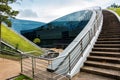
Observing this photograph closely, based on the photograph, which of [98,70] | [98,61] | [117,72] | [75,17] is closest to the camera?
[117,72]

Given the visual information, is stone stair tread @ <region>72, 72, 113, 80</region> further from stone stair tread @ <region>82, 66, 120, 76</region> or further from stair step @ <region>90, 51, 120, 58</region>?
stair step @ <region>90, 51, 120, 58</region>

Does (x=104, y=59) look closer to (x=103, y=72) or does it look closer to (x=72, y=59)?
(x=103, y=72)

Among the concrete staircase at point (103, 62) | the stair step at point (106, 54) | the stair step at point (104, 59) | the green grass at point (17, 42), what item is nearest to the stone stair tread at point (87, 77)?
the concrete staircase at point (103, 62)

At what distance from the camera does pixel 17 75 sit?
7.32 meters

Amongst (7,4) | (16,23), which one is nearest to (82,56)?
(7,4)

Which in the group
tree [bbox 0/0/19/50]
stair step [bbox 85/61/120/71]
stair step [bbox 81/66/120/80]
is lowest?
stair step [bbox 81/66/120/80]

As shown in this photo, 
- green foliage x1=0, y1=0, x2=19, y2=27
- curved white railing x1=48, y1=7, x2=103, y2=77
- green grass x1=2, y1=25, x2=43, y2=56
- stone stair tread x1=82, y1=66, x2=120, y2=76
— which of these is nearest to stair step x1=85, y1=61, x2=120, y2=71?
stone stair tread x1=82, y1=66, x2=120, y2=76

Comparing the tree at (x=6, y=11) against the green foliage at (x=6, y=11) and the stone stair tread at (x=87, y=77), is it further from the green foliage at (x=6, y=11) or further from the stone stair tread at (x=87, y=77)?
the stone stair tread at (x=87, y=77)

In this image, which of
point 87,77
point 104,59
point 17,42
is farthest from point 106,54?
point 17,42

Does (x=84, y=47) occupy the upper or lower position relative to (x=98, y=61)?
upper

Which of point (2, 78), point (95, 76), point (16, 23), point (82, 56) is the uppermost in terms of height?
point (16, 23)

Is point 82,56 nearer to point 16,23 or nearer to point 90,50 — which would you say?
point 90,50

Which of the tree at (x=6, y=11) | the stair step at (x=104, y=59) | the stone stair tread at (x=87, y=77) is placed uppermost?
the tree at (x=6, y=11)

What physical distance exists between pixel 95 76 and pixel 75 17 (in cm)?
3220
